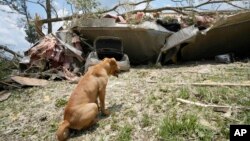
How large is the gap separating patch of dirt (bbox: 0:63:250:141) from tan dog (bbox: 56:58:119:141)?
0.16 meters

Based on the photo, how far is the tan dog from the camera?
488 cm

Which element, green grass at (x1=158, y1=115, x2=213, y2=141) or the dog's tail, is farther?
the dog's tail

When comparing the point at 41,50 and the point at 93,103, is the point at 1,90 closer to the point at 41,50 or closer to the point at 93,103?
the point at 41,50

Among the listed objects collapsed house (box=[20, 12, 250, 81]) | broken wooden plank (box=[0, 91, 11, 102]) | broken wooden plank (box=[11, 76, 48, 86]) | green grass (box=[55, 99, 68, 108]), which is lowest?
broken wooden plank (box=[0, 91, 11, 102])

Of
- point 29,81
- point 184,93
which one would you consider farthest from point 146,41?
point 184,93

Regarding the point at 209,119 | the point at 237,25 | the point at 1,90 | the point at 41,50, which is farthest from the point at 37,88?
the point at 237,25

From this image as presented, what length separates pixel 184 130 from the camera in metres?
4.42

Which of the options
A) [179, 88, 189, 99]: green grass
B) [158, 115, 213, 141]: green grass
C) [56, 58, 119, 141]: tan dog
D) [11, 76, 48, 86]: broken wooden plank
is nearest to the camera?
[158, 115, 213, 141]: green grass

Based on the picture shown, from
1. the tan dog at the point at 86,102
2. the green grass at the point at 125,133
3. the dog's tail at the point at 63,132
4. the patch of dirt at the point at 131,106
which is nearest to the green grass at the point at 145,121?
the patch of dirt at the point at 131,106

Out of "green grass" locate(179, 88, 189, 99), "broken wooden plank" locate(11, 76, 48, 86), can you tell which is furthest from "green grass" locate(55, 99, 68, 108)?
"green grass" locate(179, 88, 189, 99)

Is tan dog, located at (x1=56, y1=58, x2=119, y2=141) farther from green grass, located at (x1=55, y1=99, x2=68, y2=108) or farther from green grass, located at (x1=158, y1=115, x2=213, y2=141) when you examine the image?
green grass, located at (x1=55, y1=99, x2=68, y2=108)

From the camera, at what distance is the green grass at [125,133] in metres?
4.59

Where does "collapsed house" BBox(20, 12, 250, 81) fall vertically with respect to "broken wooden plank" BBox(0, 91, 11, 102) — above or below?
above

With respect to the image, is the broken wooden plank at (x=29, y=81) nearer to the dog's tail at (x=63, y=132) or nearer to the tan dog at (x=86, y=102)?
the tan dog at (x=86, y=102)
